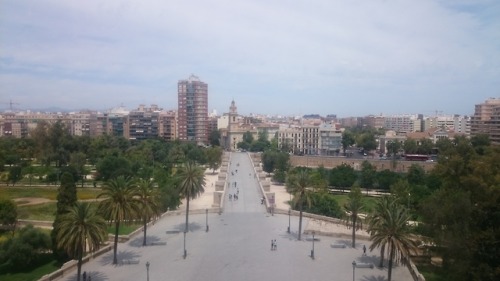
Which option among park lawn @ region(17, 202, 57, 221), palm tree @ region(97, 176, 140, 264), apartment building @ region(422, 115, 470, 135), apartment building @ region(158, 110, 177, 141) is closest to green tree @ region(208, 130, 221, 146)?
apartment building @ region(158, 110, 177, 141)

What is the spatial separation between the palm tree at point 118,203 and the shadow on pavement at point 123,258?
435mm

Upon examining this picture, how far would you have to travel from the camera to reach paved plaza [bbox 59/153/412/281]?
23.4m

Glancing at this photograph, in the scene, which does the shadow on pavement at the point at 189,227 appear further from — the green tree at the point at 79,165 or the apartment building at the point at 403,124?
the apartment building at the point at 403,124

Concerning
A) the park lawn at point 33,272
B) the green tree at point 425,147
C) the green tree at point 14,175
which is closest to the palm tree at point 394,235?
the park lawn at point 33,272

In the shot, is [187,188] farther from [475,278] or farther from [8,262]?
[475,278]

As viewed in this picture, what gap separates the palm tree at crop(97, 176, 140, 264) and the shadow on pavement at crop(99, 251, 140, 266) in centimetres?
43

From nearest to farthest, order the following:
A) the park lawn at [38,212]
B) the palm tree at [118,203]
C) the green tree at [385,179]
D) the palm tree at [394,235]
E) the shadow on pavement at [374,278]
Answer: the palm tree at [394,235]
the shadow on pavement at [374,278]
the palm tree at [118,203]
the park lawn at [38,212]
the green tree at [385,179]

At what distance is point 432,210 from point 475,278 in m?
6.44

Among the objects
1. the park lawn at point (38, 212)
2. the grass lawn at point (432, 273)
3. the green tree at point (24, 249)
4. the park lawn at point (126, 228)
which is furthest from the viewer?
the park lawn at point (38, 212)

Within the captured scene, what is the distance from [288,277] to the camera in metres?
23.0

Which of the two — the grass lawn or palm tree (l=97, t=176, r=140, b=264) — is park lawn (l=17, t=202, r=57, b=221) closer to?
palm tree (l=97, t=176, r=140, b=264)

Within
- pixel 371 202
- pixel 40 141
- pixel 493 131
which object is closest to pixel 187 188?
pixel 371 202

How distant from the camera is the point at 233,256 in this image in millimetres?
26359

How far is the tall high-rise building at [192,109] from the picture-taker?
113 meters
